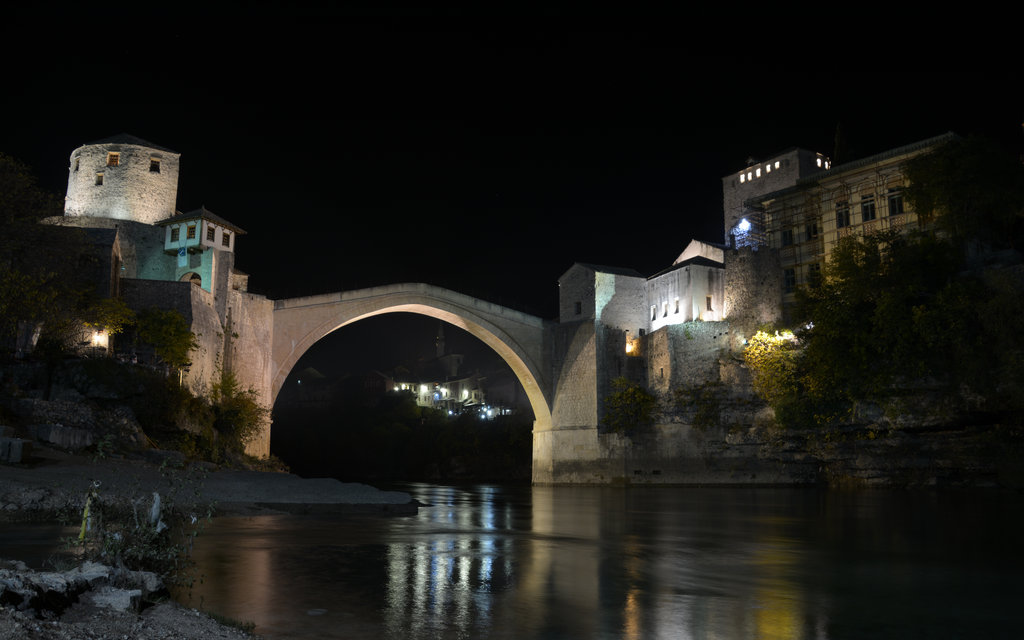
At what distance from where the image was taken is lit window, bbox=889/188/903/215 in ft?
110

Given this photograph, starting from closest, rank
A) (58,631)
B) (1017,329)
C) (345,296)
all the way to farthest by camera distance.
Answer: (58,631) → (1017,329) → (345,296)

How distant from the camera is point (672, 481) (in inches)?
1403

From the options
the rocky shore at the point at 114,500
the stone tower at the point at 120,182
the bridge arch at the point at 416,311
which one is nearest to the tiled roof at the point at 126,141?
the stone tower at the point at 120,182

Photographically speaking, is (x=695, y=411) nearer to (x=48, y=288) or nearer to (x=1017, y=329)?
(x=1017, y=329)

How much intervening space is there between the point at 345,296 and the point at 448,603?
31985 mm

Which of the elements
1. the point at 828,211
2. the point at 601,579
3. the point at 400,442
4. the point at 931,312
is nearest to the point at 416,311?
the point at 828,211

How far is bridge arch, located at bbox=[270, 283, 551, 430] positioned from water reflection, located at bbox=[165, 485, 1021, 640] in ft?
73.3

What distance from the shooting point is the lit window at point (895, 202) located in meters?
33.4

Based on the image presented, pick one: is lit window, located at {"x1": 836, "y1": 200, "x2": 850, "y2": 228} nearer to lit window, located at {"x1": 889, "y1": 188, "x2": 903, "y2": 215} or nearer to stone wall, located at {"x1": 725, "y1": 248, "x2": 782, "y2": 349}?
lit window, located at {"x1": 889, "y1": 188, "x2": 903, "y2": 215}

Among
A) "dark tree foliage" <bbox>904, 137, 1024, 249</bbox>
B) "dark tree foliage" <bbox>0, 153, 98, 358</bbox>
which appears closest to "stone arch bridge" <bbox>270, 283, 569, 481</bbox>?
"dark tree foliage" <bbox>0, 153, 98, 358</bbox>

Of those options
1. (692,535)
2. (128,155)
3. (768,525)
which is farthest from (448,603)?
(128,155)

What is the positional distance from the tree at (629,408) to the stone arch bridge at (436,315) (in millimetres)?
4811

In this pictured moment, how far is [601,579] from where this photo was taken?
25.9 ft

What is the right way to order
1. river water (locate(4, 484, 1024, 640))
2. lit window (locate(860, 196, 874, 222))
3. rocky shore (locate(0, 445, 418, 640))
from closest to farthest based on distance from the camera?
rocky shore (locate(0, 445, 418, 640)) < river water (locate(4, 484, 1024, 640)) < lit window (locate(860, 196, 874, 222))
